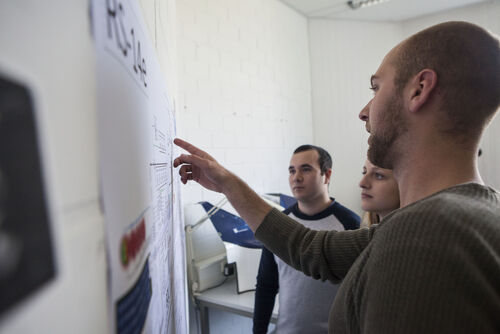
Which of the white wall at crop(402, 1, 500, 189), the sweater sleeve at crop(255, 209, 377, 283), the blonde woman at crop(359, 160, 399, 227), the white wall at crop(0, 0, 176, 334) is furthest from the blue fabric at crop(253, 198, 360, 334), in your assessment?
the white wall at crop(402, 1, 500, 189)

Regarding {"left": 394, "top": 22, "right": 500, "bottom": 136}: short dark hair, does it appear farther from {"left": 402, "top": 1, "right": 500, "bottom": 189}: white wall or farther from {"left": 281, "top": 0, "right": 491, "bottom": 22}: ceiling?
{"left": 402, "top": 1, "right": 500, "bottom": 189}: white wall

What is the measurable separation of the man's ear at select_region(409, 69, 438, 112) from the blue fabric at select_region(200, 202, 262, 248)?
1340mm

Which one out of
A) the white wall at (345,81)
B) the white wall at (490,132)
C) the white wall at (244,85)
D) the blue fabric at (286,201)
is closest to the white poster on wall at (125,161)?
the white wall at (244,85)

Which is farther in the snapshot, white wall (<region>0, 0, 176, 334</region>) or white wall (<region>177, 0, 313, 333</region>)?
white wall (<region>177, 0, 313, 333</region>)

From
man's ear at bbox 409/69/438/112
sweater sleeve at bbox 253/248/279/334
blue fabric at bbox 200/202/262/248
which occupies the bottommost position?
sweater sleeve at bbox 253/248/279/334

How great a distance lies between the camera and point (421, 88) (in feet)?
2.17

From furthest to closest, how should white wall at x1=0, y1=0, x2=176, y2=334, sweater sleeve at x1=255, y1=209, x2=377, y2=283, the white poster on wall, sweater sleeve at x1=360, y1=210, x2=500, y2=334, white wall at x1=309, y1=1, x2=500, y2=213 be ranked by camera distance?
white wall at x1=309, y1=1, x2=500, y2=213
sweater sleeve at x1=255, y1=209, x2=377, y2=283
sweater sleeve at x1=360, y1=210, x2=500, y2=334
the white poster on wall
white wall at x1=0, y1=0, x2=176, y2=334

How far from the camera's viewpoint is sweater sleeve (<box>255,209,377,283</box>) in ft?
2.96

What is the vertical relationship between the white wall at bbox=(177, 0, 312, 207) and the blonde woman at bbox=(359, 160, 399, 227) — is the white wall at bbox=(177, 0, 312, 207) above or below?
above

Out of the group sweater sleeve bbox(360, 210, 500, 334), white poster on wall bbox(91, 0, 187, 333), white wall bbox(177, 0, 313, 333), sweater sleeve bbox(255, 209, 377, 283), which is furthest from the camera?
white wall bbox(177, 0, 313, 333)

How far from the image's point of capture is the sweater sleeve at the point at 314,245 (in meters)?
0.90

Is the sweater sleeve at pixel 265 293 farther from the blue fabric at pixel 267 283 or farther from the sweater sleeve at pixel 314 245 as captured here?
the sweater sleeve at pixel 314 245

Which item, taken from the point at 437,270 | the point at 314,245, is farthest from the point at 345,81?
the point at 437,270

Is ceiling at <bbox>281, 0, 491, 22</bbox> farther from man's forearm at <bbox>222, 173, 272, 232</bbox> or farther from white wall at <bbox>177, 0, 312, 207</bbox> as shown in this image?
man's forearm at <bbox>222, 173, 272, 232</bbox>
